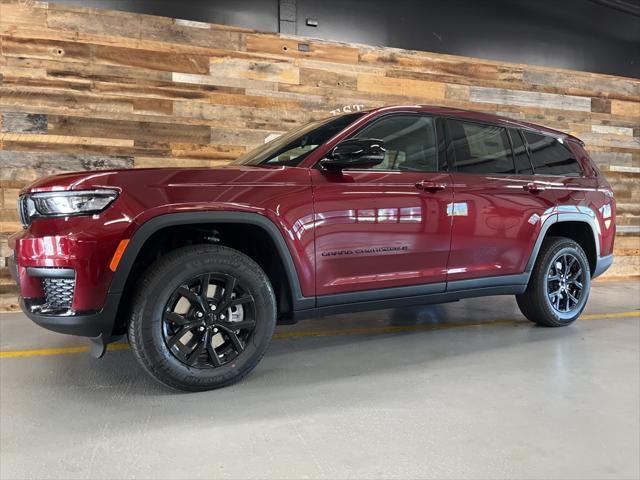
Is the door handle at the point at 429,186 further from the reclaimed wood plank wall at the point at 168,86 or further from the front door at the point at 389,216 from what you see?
the reclaimed wood plank wall at the point at 168,86

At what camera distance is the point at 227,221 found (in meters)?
2.43

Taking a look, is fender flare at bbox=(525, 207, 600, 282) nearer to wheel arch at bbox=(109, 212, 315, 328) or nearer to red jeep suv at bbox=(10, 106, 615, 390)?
red jeep suv at bbox=(10, 106, 615, 390)

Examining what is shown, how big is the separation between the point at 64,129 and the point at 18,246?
266cm

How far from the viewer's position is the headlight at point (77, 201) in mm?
2213

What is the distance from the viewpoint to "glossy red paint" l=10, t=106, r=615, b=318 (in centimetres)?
221

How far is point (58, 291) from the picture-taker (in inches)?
88.4

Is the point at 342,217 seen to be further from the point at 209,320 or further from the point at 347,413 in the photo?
the point at 347,413

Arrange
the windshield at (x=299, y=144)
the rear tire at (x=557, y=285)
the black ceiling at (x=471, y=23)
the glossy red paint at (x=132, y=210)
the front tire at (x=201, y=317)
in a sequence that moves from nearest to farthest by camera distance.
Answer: the glossy red paint at (x=132, y=210) → the front tire at (x=201, y=317) → the windshield at (x=299, y=144) → the rear tire at (x=557, y=285) → the black ceiling at (x=471, y=23)

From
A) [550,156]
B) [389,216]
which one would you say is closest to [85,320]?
[389,216]

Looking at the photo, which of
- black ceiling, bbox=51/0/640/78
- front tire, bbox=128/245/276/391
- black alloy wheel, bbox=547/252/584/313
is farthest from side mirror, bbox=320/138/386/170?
black ceiling, bbox=51/0/640/78

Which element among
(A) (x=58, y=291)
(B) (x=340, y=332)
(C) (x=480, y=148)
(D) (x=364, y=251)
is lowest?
(B) (x=340, y=332)

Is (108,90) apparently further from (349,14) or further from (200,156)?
(349,14)

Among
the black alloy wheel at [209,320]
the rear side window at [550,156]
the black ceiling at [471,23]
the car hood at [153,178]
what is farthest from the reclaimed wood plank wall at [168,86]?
the black alloy wheel at [209,320]

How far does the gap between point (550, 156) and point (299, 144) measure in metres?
2.25
